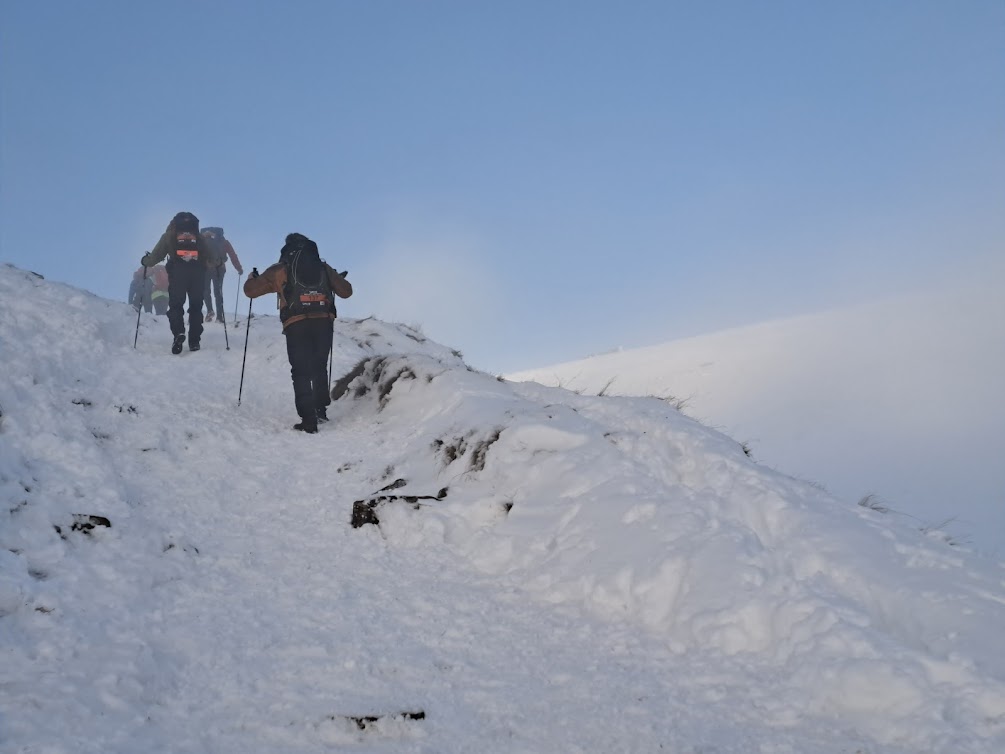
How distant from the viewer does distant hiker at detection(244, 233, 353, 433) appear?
892cm

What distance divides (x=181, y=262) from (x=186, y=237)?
0.47 meters

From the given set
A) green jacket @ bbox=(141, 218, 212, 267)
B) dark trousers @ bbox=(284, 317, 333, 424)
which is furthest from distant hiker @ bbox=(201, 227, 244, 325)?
dark trousers @ bbox=(284, 317, 333, 424)

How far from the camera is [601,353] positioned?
92.9 feet

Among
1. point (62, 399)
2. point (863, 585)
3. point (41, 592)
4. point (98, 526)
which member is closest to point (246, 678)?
point (41, 592)

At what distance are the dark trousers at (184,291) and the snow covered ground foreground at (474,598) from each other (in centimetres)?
460

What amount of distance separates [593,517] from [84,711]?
3.45 m

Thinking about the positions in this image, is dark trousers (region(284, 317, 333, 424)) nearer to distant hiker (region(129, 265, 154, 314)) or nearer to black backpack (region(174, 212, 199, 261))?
black backpack (region(174, 212, 199, 261))

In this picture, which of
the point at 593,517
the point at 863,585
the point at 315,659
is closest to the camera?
the point at 315,659

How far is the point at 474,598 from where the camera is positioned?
4.60m

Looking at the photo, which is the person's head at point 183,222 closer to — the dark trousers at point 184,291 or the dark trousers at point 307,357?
the dark trousers at point 184,291

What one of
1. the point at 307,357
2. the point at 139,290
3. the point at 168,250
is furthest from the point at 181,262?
the point at 139,290

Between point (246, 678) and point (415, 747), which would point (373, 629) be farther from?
point (415, 747)

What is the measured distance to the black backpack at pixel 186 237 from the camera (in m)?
12.0

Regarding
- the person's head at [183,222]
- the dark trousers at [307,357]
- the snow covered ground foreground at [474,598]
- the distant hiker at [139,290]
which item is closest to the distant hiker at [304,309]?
the dark trousers at [307,357]
